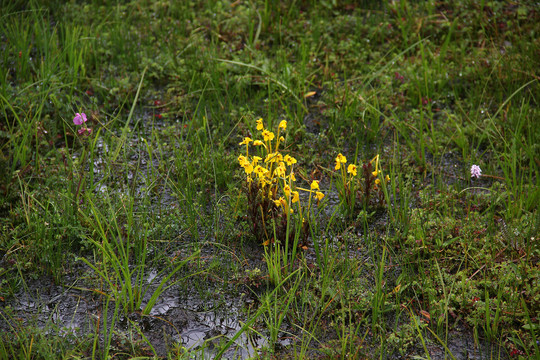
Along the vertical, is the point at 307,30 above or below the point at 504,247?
above

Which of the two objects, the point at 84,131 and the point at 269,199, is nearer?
the point at 269,199

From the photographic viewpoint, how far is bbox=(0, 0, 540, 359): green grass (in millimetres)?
2684

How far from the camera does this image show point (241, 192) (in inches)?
137

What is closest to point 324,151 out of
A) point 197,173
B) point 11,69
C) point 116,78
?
point 197,173

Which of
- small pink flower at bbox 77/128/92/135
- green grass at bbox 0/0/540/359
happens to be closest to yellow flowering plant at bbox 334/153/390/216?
green grass at bbox 0/0/540/359

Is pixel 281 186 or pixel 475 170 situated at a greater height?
pixel 281 186

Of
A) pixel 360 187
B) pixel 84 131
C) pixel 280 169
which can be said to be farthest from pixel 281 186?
pixel 84 131

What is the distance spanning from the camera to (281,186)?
10.3ft

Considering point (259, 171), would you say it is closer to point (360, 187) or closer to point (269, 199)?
point (269, 199)

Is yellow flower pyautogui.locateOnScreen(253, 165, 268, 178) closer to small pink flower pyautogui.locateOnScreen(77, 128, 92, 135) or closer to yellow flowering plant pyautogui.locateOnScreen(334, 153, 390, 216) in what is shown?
yellow flowering plant pyautogui.locateOnScreen(334, 153, 390, 216)

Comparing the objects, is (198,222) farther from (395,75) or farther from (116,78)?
(395,75)

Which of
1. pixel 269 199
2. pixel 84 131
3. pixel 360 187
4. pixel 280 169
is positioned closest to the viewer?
pixel 280 169

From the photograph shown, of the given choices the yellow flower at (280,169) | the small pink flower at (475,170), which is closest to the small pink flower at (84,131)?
the yellow flower at (280,169)

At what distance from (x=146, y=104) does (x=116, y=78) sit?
465mm
